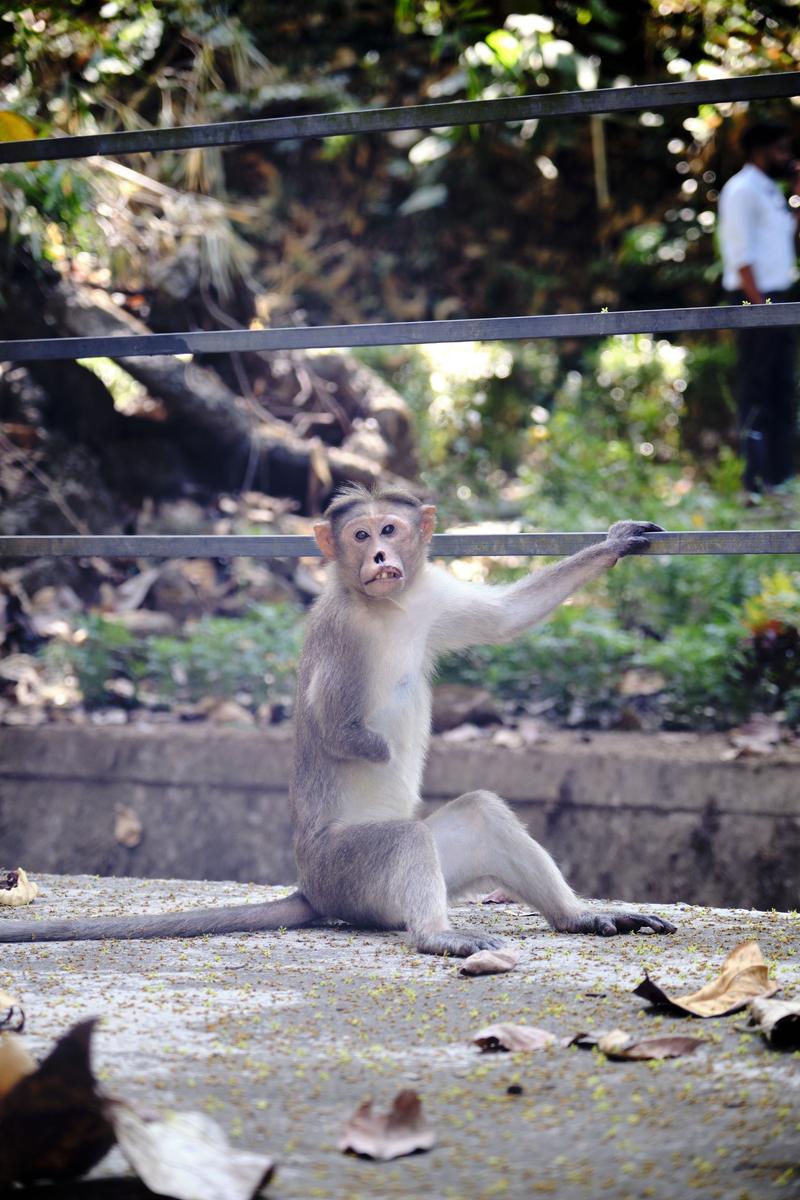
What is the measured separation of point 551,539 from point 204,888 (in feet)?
4.79

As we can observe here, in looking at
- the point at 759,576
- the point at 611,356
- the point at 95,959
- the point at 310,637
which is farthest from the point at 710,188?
the point at 95,959

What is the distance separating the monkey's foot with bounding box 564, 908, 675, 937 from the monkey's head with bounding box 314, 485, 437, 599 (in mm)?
971

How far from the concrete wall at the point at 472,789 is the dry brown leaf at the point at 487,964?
2.42 meters

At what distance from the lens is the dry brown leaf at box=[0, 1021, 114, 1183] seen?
158 centimetres

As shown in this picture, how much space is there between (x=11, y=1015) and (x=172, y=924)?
885mm

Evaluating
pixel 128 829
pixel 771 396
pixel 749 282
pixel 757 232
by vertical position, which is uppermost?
pixel 757 232

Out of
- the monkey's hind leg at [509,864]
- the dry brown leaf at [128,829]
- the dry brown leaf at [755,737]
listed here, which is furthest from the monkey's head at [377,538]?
the dry brown leaf at [128,829]

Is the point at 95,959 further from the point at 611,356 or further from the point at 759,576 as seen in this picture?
the point at 611,356

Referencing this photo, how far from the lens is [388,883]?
125 inches

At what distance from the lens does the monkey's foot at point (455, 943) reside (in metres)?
2.87

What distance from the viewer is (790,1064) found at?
197 centimetres

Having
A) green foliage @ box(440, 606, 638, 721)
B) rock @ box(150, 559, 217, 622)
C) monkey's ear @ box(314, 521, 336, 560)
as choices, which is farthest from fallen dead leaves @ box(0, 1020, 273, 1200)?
rock @ box(150, 559, 217, 622)

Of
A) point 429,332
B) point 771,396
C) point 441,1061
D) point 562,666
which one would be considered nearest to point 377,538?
point 429,332

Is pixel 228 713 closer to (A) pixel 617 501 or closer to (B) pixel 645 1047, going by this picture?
(A) pixel 617 501
